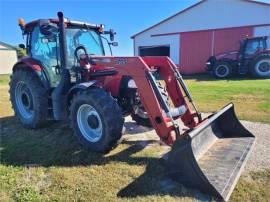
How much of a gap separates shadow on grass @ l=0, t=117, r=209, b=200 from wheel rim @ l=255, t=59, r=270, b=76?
12300mm

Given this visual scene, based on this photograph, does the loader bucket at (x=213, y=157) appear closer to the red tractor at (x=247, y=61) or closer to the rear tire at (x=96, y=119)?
the rear tire at (x=96, y=119)

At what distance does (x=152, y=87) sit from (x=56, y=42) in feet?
7.66

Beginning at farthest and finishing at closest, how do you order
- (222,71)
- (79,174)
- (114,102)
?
(222,71) → (114,102) → (79,174)

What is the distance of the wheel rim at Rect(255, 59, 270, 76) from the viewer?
48.2ft

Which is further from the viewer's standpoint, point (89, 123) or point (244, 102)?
point (244, 102)

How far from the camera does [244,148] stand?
4.04 m

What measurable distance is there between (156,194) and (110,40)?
372 cm

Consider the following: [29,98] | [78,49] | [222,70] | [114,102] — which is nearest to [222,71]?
[222,70]

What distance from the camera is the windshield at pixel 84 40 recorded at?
5.13 metres

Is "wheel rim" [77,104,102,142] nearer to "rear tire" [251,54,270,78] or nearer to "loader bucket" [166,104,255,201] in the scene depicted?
"loader bucket" [166,104,255,201]

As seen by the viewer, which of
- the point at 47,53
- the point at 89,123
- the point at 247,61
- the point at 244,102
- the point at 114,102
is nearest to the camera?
the point at 114,102

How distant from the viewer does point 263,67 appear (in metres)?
14.8

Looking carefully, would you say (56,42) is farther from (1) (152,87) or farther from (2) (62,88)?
(1) (152,87)

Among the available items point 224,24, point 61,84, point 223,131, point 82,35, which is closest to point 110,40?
point 82,35
